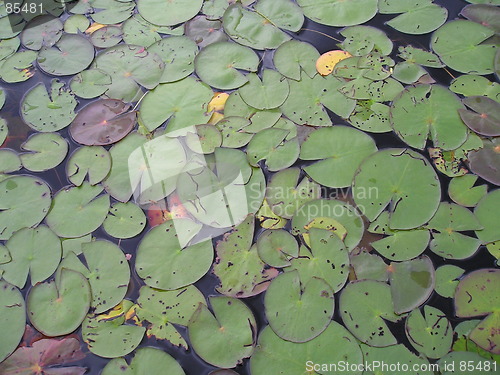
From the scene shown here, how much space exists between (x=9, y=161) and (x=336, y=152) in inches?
52.4

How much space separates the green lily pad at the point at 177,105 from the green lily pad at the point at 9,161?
20.8 inches

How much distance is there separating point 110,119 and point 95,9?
767 mm

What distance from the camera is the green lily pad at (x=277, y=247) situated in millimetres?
1576

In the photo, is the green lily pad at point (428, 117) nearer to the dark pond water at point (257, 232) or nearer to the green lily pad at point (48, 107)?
the dark pond water at point (257, 232)

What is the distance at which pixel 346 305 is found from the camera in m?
1.49

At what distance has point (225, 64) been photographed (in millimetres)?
2061

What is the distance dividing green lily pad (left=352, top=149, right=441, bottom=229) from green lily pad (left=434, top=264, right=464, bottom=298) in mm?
174

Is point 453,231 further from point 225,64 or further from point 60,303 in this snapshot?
point 60,303

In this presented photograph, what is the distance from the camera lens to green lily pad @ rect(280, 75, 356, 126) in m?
1.88

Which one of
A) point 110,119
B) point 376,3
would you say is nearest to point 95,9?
point 110,119

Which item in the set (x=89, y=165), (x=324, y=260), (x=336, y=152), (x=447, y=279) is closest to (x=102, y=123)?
(x=89, y=165)

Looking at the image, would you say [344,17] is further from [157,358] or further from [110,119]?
[157,358]

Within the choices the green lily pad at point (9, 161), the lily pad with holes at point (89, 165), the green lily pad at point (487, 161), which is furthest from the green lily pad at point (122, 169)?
the green lily pad at point (487, 161)

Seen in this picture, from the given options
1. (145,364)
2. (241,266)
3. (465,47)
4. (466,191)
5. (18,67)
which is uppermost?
(465,47)
